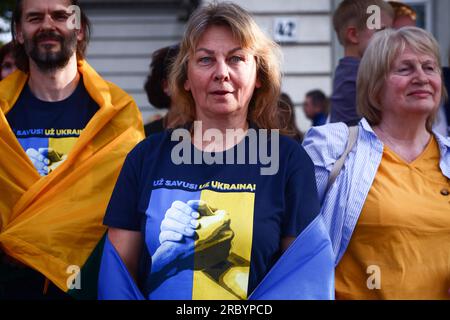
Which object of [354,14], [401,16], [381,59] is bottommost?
[381,59]

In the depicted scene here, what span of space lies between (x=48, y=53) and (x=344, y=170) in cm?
151

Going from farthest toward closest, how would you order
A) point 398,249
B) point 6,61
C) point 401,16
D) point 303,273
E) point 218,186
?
point 401,16, point 6,61, point 398,249, point 218,186, point 303,273

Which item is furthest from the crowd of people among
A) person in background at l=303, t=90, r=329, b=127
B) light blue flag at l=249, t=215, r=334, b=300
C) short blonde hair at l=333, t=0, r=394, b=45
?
person in background at l=303, t=90, r=329, b=127

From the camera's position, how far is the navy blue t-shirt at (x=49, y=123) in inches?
155

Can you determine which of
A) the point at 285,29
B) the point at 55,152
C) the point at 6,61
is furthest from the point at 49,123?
the point at 285,29

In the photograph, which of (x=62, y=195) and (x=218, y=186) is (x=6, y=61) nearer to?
(x=62, y=195)

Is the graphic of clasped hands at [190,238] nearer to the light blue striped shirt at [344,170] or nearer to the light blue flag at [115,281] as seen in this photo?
the light blue flag at [115,281]

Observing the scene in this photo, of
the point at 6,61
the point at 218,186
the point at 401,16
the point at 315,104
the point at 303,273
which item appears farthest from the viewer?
the point at 315,104

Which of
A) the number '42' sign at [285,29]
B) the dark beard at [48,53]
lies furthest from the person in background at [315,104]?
the dark beard at [48,53]

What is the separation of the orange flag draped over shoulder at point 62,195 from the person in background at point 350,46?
3.85 ft

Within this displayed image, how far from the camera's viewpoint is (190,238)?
123 inches
